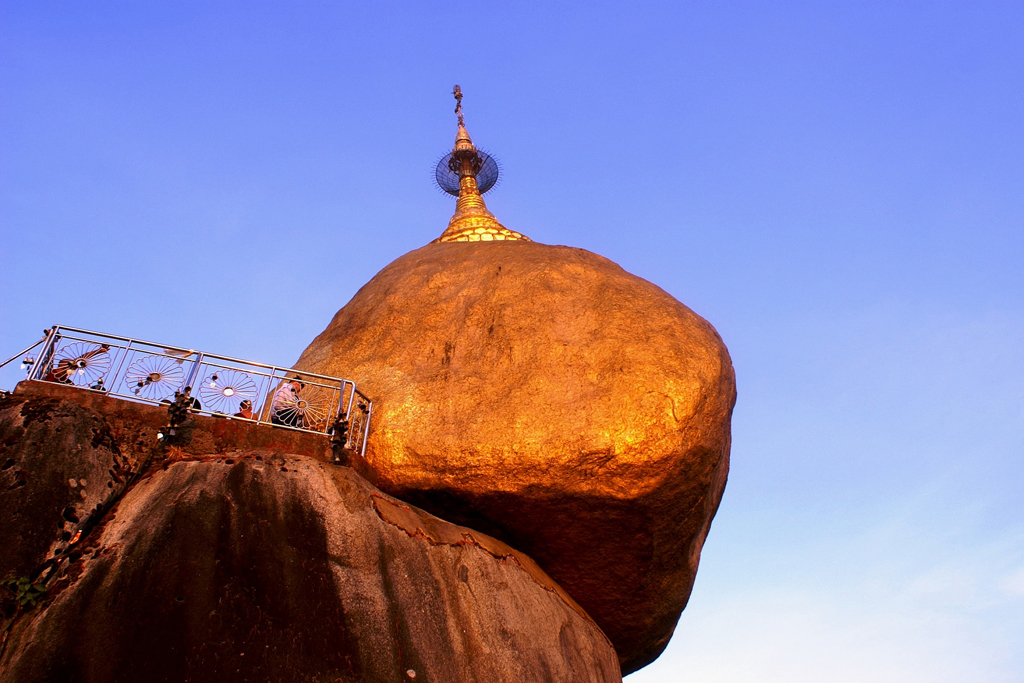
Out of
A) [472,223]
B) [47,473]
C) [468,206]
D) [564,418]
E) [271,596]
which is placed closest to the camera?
[271,596]

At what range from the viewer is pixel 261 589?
22.3 ft

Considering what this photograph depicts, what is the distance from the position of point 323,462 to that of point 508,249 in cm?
538

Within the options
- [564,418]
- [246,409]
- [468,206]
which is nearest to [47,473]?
[246,409]

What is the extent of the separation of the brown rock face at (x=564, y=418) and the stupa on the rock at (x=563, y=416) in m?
0.02

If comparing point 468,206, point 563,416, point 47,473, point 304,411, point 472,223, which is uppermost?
point 468,206

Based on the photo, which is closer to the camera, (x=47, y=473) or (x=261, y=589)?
(x=261, y=589)

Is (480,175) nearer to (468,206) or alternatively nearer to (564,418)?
(468,206)

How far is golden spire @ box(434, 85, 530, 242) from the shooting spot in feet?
80.7

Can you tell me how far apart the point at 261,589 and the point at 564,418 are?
4.14m

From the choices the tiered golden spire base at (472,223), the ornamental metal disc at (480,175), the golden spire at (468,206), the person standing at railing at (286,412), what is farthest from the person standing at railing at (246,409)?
the ornamental metal disc at (480,175)

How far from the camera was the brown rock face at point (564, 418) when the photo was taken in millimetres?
9539

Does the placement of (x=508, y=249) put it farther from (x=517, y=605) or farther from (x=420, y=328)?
(x=517, y=605)

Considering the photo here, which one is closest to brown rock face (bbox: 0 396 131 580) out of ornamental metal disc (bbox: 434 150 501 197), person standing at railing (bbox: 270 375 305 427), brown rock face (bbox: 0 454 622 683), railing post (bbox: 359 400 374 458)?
brown rock face (bbox: 0 454 622 683)

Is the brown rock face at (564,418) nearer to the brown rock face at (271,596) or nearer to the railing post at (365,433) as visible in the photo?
the railing post at (365,433)
